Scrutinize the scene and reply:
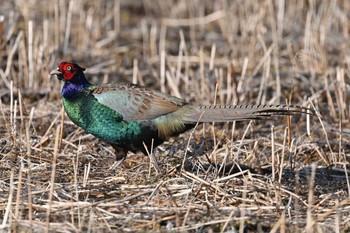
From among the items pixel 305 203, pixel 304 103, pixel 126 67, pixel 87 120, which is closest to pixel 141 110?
pixel 87 120

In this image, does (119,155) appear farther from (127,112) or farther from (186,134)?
(186,134)

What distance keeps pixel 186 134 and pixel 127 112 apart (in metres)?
1.44

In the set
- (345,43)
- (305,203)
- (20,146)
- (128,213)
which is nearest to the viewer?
(128,213)

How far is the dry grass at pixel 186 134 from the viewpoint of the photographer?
201 inches

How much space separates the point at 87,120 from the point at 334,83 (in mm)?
3031

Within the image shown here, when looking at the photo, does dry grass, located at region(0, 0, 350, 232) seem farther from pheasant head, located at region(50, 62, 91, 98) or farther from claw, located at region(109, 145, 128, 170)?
pheasant head, located at region(50, 62, 91, 98)

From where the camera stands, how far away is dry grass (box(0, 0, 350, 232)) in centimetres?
510

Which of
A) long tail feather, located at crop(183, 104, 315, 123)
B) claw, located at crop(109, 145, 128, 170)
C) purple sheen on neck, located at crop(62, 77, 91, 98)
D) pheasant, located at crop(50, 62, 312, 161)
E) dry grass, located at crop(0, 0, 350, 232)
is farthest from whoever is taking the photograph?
claw, located at crop(109, 145, 128, 170)

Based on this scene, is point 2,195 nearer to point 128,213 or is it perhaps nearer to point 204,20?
point 128,213

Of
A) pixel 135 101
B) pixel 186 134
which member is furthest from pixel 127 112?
pixel 186 134

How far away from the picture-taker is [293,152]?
6637 millimetres

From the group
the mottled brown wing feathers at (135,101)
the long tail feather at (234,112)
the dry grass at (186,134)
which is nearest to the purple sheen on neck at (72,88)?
the mottled brown wing feathers at (135,101)

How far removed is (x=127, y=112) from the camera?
606 centimetres

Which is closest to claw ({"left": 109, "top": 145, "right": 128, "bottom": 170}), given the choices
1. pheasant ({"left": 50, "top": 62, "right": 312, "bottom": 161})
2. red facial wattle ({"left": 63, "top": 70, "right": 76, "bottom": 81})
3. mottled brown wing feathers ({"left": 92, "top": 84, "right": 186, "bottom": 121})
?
pheasant ({"left": 50, "top": 62, "right": 312, "bottom": 161})
